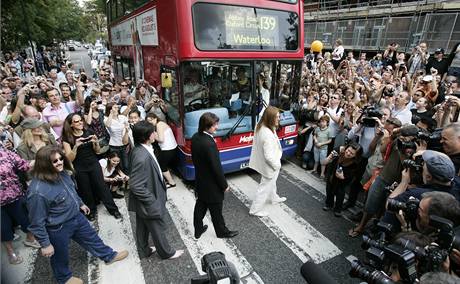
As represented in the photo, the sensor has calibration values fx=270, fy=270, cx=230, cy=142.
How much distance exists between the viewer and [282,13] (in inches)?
217

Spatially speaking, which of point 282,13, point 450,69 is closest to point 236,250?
point 282,13

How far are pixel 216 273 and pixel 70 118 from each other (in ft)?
11.5

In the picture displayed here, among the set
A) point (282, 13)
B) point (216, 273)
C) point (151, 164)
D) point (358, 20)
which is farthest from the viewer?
point (358, 20)

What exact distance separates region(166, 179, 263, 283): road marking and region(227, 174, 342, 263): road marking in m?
0.76

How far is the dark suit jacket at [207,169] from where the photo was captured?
3.53 metres

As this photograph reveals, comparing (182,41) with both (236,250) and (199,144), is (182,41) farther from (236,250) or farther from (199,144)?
(236,250)

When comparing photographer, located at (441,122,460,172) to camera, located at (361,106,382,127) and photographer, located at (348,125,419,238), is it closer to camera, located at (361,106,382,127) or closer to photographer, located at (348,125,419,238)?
photographer, located at (348,125,419,238)

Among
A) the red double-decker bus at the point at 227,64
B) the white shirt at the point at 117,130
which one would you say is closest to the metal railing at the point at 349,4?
the red double-decker bus at the point at 227,64

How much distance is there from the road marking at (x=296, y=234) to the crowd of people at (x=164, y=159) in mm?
264

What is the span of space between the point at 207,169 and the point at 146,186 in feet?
2.76

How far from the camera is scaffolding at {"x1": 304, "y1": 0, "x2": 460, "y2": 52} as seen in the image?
15297 millimetres

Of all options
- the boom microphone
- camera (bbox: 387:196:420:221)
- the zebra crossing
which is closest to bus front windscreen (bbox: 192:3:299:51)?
the zebra crossing

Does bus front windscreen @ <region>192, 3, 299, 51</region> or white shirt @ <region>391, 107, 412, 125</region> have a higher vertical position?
bus front windscreen @ <region>192, 3, 299, 51</region>

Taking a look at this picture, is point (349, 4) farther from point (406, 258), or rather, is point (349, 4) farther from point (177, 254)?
point (406, 258)
